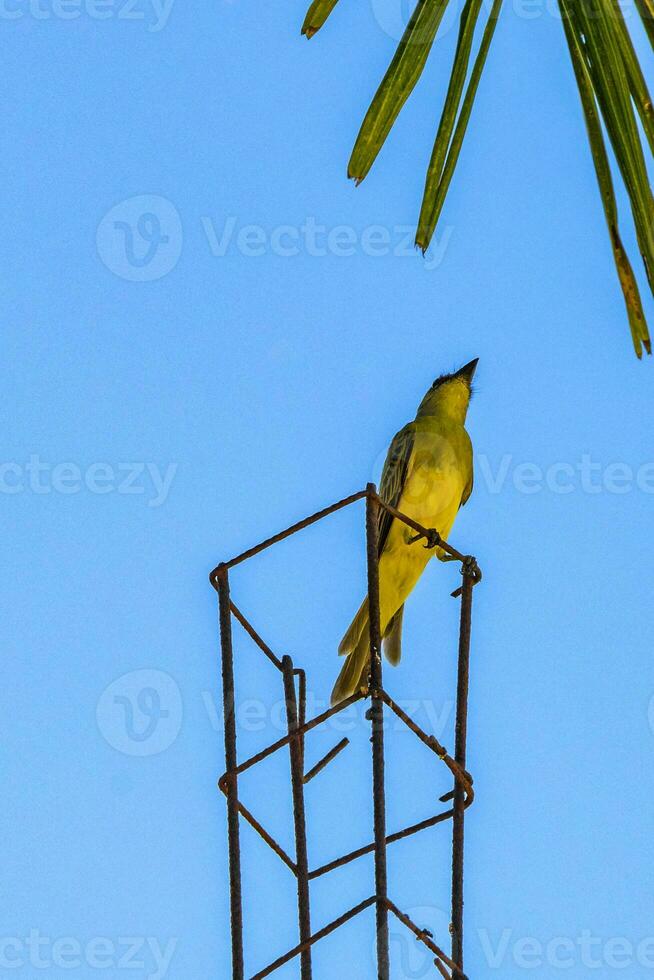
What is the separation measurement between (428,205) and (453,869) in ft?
5.17

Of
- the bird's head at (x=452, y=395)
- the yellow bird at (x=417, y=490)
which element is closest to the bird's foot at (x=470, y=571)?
the yellow bird at (x=417, y=490)

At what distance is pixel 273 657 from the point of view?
3.16 metres

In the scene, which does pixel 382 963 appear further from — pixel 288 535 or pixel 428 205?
pixel 428 205

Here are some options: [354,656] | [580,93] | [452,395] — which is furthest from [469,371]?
[580,93]

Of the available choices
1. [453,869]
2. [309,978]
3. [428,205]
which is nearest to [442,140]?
[428,205]

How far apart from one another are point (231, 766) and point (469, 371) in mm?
4612

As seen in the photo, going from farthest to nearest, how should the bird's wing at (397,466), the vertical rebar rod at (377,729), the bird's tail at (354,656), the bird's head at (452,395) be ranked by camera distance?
the bird's head at (452,395) < the bird's wing at (397,466) < the bird's tail at (354,656) < the vertical rebar rod at (377,729)

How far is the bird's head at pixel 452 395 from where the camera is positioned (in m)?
6.80

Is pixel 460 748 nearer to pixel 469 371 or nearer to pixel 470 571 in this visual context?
pixel 470 571

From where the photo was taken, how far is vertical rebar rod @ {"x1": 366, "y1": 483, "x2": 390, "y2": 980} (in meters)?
2.55

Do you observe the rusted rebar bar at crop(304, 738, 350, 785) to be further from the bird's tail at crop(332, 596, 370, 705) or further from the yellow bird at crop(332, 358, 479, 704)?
the yellow bird at crop(332, 358, 479, 704)

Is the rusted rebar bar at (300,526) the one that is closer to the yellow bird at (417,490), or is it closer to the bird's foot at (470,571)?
the bird's foot at (470,571)

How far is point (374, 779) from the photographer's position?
2.58 metres

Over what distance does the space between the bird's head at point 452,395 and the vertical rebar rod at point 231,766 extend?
13.3ft
